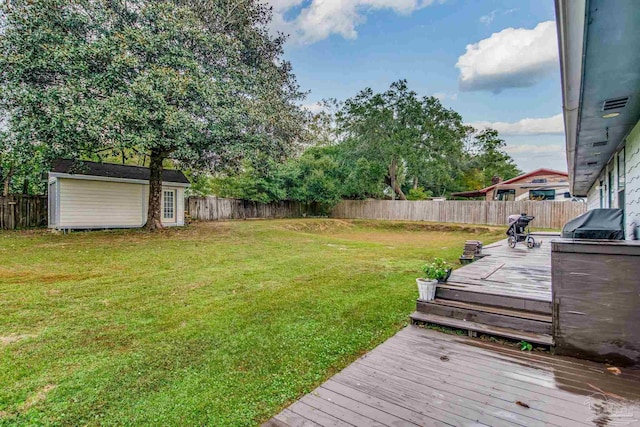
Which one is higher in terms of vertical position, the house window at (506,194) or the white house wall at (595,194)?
the house window at (506,194)

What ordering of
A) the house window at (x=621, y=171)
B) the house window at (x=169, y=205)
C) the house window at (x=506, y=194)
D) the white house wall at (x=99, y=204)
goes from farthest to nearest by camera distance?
the house window at (x=506, y=194)
the house window at (x=169, y=205)
the white house wall at (x=99, y=204)
the house window at (x=621, y=171)

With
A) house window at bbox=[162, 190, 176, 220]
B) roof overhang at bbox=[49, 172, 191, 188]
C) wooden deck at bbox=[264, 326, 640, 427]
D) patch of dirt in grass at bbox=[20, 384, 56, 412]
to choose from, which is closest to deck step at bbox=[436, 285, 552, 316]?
wooden deck at bbox=[264, 326, 640, 427]

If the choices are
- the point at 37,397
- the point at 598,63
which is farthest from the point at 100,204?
the point at 598,63

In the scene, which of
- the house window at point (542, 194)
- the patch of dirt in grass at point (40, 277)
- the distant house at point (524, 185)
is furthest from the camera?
the distant house at point (524, 185)

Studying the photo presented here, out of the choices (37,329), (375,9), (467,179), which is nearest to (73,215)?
(37,329)

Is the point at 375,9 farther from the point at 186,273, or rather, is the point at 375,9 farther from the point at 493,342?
the point at 493,342

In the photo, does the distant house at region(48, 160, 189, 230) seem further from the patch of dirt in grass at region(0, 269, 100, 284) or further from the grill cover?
the grill cover

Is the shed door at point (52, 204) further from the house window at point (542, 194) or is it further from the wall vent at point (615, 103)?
the house window at point (542, 194)

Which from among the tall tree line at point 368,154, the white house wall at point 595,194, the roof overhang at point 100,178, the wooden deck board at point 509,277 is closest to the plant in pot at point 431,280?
the wooden deck board at point 509,277

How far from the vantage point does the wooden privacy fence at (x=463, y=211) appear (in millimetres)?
15641

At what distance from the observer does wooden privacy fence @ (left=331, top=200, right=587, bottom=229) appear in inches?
Result: 616

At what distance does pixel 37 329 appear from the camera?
3355 mm

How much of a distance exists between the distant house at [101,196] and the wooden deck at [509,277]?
1184 cm

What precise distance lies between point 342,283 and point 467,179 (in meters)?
28.8
